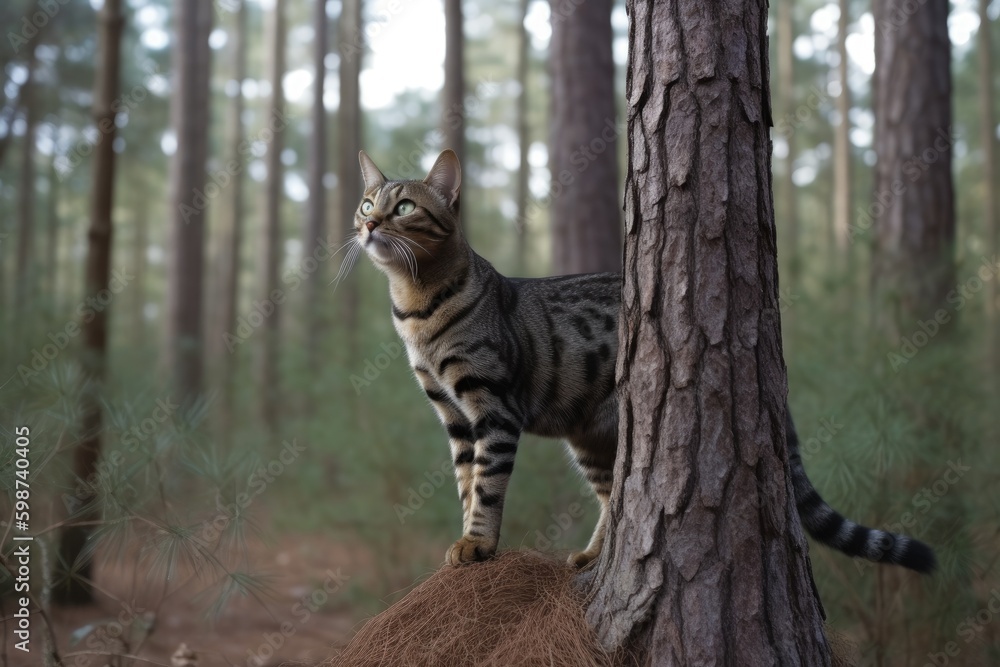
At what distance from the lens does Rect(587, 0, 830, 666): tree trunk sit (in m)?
2.50

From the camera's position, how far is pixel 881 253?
568 centimetres

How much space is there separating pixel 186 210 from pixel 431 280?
791cm

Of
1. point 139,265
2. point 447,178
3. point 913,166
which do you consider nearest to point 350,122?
point 913,166

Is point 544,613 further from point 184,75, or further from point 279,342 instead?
point 184,75

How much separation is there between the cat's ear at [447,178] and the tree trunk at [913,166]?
3.43 metres

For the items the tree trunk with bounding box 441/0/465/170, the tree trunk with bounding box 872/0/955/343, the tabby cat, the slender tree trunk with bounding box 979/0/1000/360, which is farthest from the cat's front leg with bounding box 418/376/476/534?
the slender tree trunk with bounding box 979/0/1000/360

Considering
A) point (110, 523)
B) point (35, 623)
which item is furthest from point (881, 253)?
point (35, 623)

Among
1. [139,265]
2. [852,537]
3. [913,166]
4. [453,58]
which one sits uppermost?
[453,58]

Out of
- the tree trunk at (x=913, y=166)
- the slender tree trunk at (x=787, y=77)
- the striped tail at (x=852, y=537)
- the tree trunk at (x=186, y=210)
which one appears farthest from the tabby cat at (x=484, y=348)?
the slender tree trunk at (x=787, y=77)

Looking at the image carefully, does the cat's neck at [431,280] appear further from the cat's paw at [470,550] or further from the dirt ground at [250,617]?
the dirt ground at [250,617]

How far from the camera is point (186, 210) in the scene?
33.9ft

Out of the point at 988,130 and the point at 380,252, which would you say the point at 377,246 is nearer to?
the point at 380,252

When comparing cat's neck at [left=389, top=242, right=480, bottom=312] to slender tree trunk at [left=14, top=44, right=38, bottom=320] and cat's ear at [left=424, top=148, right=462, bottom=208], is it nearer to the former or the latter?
cat's ear at [left=424, top=148, right=462, bottom=208]

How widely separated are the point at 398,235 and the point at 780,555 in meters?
2.03
